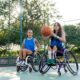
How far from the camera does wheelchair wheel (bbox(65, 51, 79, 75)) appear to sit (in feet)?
18.6

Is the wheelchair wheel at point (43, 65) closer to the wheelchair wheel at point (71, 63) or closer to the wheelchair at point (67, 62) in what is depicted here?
the wheelchair at point (67, 62)

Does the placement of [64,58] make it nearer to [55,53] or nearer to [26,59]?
[55,53]

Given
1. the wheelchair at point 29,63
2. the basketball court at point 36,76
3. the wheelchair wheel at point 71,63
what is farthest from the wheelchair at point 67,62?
the wheelchair at point 29,63

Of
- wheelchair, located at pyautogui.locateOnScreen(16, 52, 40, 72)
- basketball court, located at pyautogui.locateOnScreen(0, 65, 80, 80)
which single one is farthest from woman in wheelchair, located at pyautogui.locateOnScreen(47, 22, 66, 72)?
wheelchair, located at pyautogui.locateOnScreen(16, 52, 40, 72)

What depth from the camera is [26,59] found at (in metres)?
6.62

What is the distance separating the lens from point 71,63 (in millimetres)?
6055

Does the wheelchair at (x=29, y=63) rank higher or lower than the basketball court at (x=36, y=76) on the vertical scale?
higher

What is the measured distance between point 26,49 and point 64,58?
1.21m

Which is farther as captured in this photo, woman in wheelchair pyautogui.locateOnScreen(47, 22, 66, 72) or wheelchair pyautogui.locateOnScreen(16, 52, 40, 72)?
wheelchair pyautogui.locateOnScreen(16, 52, 40, 72)

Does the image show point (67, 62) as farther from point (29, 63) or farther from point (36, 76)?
point (29, 63)

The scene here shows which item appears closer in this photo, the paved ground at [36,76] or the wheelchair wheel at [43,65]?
the paved ground at [36,76]

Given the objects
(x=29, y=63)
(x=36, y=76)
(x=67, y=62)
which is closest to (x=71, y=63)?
(x=67, y=62)

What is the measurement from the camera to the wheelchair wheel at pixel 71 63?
18.6 ft

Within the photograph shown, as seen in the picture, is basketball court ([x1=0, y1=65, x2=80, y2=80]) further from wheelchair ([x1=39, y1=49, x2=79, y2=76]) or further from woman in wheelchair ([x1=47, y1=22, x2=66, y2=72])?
woman in wheelchair ([x1=47, y1=22, x2=66, y2=72])
